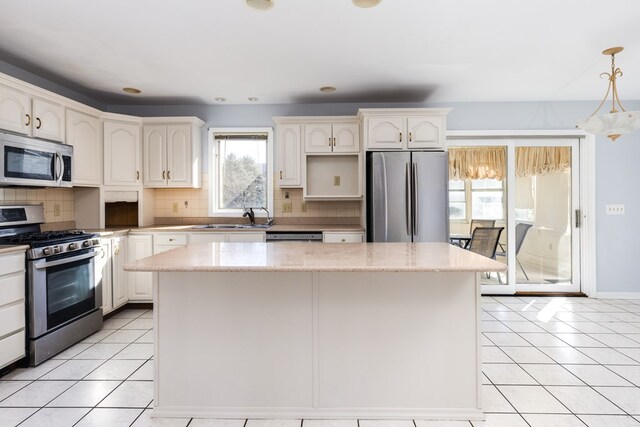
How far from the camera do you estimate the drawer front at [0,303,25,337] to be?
7.86 feet

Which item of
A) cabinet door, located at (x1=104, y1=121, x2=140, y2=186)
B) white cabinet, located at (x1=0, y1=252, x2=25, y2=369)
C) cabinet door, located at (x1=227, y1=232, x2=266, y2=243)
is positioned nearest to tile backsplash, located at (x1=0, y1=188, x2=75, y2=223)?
cabinet door, located at (x1=104, y1=121, x2=140, y2=186)

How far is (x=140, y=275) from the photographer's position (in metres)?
3.96

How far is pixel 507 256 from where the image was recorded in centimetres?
462

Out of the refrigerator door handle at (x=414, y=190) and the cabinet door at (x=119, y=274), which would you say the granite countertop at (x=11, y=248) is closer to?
the cabinet door at (x=119, y=274)

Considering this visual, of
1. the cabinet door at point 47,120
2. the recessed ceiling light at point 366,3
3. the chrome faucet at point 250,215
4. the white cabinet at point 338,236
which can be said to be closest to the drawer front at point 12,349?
the cabinet door at point 47,120

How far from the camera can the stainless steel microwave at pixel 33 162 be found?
273 cm

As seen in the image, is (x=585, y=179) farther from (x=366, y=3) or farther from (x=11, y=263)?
(x=11, y=263)

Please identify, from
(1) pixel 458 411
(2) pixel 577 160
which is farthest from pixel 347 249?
(2) pixel 577 160

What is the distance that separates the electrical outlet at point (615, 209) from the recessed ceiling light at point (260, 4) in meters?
4.56

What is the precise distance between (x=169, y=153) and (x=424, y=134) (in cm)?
299

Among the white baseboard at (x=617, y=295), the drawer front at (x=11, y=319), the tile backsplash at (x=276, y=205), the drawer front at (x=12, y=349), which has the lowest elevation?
the white baseboard at (x=617, y=295)

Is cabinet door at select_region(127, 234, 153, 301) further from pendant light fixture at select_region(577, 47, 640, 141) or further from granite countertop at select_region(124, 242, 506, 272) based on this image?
pendant light fixture at select_region(577, 47, 640, 141)

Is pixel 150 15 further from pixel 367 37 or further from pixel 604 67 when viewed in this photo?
pixel 604 67

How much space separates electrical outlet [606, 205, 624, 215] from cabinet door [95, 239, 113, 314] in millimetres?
5724
